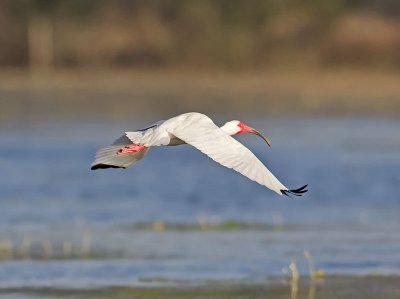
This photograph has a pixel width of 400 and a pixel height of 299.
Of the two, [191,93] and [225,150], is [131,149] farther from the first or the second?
[191,93]

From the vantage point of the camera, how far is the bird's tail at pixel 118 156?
10.2 meters

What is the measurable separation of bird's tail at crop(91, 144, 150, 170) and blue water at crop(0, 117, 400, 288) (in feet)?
6.29

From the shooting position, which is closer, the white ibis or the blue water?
the white ibis

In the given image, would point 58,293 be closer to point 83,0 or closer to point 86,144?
point 86,144

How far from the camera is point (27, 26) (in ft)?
182

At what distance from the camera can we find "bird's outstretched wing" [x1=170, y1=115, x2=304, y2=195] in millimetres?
8922

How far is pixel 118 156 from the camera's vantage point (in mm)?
10406

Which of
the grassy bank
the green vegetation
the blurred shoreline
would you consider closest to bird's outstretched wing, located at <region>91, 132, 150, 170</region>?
the grassy bank

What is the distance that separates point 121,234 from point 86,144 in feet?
38.9

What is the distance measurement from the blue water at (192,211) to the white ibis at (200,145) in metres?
1.97

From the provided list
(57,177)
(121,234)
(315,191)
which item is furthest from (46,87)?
(121,234)

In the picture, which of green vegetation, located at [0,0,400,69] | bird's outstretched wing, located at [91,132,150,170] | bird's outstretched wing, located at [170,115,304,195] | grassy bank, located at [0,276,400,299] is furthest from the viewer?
green vegetation, located at [0,0,400,69]

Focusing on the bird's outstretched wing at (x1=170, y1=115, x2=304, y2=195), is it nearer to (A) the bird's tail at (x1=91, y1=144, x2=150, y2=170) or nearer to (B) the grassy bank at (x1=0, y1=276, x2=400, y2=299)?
(A) the bird's tail at (x1=91, y1=144, x2=150, y2=170)

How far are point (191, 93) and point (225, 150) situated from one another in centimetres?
3322
